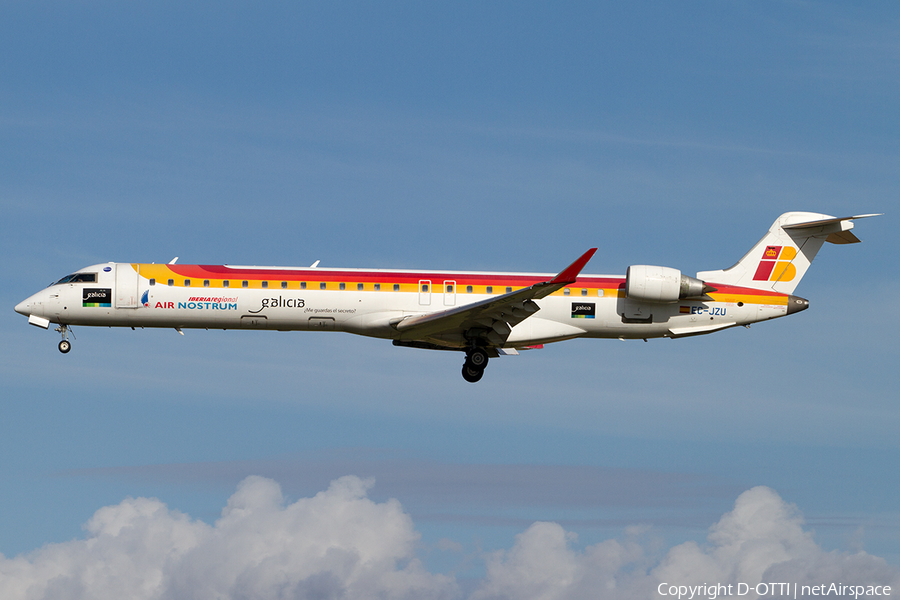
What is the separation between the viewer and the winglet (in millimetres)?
29141

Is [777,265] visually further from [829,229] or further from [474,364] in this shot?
[474,364]

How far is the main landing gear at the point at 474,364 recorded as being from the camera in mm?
33969

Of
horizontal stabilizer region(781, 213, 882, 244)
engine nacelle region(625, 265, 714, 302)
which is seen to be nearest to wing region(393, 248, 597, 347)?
engine nacelle region(625, 265, 714, 302)

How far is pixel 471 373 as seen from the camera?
1346 inches

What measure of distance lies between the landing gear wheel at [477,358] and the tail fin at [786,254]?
822cm

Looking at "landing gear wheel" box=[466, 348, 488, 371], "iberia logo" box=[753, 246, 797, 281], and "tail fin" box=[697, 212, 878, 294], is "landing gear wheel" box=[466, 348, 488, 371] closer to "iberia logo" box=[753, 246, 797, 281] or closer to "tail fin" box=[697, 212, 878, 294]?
"tail fin" box=[697, 212, 878, 294]

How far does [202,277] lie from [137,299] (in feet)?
7.46

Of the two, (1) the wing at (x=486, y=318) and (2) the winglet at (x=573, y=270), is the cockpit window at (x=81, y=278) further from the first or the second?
(2) the winglet at (x=573, y=270)

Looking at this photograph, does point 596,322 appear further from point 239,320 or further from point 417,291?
point 239,320

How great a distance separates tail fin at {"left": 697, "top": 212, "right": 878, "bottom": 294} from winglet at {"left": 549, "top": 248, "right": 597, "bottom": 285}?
7420 mm

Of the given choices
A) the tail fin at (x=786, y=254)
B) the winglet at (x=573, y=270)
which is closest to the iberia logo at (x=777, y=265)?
the tail fin at (x=786, y=254)

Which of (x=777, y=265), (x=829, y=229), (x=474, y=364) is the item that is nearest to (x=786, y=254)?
(x=777, y=265)

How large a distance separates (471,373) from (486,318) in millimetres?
2788

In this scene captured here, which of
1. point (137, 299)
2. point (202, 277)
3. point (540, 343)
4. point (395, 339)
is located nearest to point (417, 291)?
point (395, 339)
